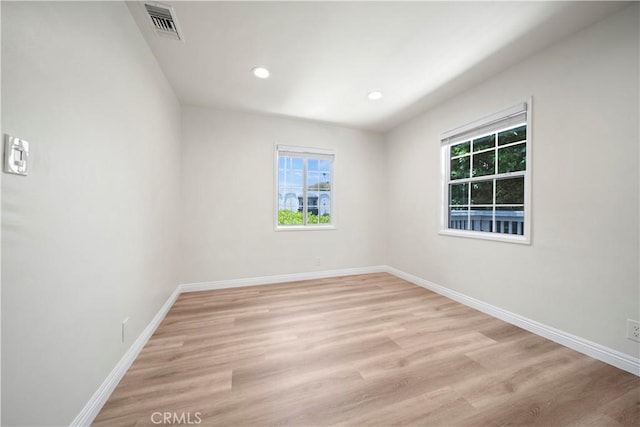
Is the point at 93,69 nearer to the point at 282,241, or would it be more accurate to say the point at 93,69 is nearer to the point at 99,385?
the point at 99,385

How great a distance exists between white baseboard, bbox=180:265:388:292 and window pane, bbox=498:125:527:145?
8.77 ft

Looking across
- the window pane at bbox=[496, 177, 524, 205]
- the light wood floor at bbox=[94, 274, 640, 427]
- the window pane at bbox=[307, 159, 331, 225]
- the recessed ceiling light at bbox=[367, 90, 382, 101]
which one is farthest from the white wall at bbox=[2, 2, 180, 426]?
the window pane at bbox=[496, 177, 524, 205]

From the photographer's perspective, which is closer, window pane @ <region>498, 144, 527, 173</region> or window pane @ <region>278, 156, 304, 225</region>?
window pane @ <region>498, 144, 527, 173</region>

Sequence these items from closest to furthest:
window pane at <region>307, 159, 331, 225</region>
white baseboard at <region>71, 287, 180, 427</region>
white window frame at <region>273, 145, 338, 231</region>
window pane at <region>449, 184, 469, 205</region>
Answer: white baseboard at <region>71, 287, 180, 427</region> → window pane at <region>449, 184, 469, 205</region> → white window frame at <region>273, 145, 338, 231</region> → window pane at <region>307, 159, 331, 225</region>

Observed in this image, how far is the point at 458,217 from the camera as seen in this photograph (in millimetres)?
3180

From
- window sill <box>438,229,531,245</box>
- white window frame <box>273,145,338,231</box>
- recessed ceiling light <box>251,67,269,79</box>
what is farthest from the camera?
white window frame <box>273,145,338,231</box>

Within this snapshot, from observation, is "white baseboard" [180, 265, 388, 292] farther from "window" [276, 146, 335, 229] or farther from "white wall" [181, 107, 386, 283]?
"window" [276, 146, 335, 229]

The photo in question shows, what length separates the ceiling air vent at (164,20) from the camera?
170 cm

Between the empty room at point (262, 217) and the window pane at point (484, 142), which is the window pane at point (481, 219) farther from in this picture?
the window pane at point (484, 142)

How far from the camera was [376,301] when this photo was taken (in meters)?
3.03

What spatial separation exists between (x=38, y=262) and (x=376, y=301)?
291 cm

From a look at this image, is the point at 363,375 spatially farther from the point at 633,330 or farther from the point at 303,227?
the point at 303,227

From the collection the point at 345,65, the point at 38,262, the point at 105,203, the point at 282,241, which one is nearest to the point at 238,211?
the point at 282,241

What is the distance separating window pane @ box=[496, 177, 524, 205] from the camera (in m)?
2.44
